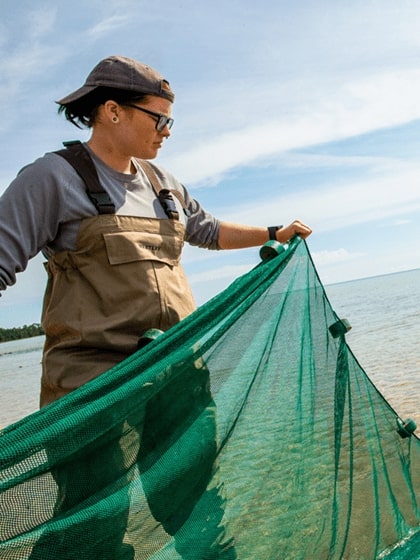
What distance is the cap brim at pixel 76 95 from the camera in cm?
263

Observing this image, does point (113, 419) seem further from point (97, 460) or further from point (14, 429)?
point (14, 429)

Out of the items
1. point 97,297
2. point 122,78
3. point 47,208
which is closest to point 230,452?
point 97,297

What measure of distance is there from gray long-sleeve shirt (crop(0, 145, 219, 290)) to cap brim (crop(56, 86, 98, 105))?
0.87 ft

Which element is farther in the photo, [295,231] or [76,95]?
[295,231]

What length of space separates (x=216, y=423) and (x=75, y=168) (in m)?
1.12

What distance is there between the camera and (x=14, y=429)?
168 cm

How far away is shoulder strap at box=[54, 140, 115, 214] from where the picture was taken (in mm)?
2449

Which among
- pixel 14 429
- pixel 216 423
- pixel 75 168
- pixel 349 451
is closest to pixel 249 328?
pixel 216 423

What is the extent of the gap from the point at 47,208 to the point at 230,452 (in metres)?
1.12

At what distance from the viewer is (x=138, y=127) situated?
8.68 ft

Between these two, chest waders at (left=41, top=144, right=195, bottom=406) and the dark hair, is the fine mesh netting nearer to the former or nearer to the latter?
chest waders at (left=41, top=144, right=195, bottom=406)

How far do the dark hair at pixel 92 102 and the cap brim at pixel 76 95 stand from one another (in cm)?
2

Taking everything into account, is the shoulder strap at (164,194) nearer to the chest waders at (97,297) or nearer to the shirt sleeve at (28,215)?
the chest waders at (97,297)

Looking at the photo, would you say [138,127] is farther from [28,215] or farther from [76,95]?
[28,215]
